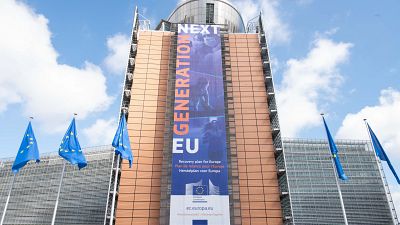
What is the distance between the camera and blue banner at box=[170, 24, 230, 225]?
4075 cm

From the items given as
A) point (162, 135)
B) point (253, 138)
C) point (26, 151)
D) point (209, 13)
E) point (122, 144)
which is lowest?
point (26, 151)

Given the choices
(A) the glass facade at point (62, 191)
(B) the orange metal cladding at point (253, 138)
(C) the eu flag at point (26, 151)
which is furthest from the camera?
(A) the glass facade at point (62, 191)

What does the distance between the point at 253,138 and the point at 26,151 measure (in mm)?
29506

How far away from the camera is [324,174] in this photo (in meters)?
95.0

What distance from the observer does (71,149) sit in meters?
34.2

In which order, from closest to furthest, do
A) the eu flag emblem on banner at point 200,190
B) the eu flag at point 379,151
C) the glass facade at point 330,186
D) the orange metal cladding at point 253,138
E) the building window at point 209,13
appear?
the eu flag at point 379,151, the eu flag emblem on banner at point 200,190, the orange metal cladding at point 253,138, the building window at point 209,13, the glass facade at point 330,186

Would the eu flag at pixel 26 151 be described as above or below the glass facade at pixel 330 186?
below

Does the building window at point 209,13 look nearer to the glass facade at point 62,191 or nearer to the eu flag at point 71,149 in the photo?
the eu flag at point 71,149

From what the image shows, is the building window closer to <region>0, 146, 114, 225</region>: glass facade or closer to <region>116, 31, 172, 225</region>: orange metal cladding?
<region>116, 31, 172, 225</region>: orange metal cladding

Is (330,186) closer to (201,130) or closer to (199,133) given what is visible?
(201,130)

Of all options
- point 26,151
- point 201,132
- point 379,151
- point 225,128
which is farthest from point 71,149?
point 379,151

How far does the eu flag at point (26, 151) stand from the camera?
3369 cm

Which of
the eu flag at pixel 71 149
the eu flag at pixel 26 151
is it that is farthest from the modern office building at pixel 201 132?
the eu flag at pixel 26 151

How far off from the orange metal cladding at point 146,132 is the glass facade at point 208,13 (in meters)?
10.5
